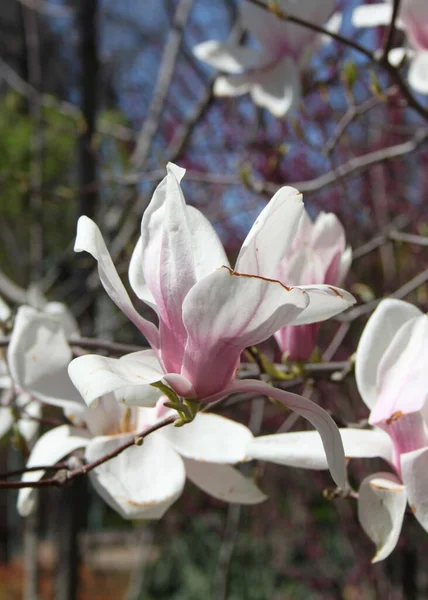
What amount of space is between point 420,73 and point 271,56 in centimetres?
29

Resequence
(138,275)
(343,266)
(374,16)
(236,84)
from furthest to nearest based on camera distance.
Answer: (236,84) → (374,16) → (343,266) → (138,275)

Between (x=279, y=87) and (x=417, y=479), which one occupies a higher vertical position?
(x=279, y=87)

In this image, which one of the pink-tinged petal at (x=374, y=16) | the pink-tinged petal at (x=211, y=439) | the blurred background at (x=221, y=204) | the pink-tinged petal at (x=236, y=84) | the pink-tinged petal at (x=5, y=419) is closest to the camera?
the pink-tinged petal at (x=211, y=439)

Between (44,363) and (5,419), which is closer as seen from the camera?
(44,363)

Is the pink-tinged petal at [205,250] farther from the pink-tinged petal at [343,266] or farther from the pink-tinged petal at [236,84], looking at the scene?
the pink-tinged petal at [236,84]

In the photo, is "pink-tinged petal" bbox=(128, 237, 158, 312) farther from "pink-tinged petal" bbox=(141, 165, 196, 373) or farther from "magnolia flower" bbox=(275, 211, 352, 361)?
"magnolia flower" bbox=(275, 211, 352, 361)

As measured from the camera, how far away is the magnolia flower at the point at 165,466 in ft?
2.07

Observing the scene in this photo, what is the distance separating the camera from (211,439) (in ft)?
2.12

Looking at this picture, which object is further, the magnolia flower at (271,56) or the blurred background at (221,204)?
the blurred background at (221,204)

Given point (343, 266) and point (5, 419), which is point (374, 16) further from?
point (5, 419)

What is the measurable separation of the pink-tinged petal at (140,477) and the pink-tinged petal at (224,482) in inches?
1.2

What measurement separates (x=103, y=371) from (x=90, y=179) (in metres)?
2.06

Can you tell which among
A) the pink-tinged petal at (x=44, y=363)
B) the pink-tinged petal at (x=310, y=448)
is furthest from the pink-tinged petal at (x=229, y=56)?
the pink-tinged petal at (x=310, y=448)

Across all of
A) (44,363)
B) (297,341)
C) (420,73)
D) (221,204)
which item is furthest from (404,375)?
(221,204)
